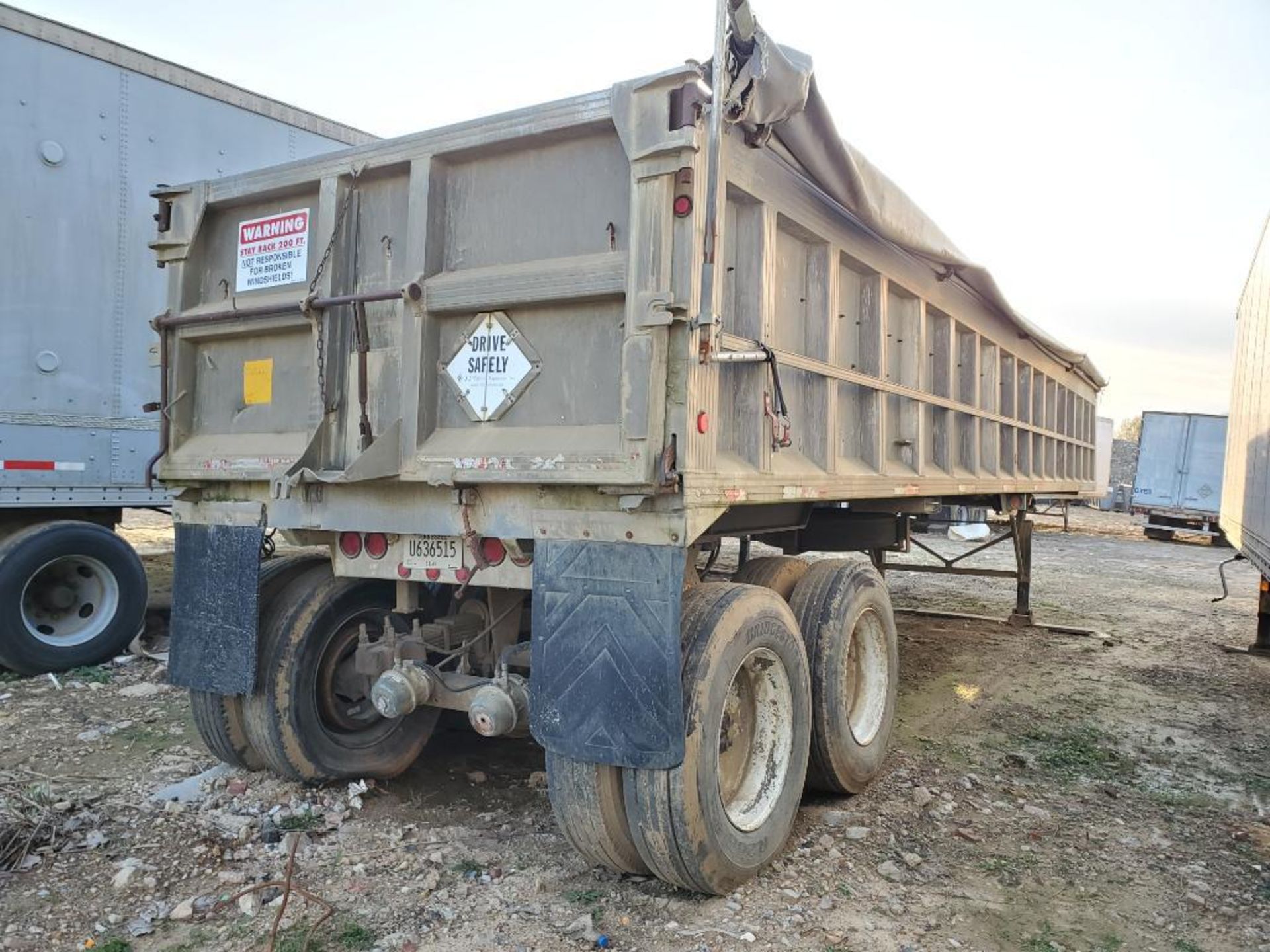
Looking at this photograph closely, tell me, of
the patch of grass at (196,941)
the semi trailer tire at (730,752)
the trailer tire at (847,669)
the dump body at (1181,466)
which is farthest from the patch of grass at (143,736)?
the dump body at (1181,466)

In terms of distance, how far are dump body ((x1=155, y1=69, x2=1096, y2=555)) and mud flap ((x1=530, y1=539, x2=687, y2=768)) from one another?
0.35 feet

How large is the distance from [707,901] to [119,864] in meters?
2.20

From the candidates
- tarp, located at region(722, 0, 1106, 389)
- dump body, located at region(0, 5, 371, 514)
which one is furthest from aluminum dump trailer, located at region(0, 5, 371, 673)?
tarp, located at region(722, 0, 1106, 389)

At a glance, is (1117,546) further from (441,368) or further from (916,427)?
(441,368)

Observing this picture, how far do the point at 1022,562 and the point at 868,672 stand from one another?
551 centimetres

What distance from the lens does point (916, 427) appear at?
5.09 metres

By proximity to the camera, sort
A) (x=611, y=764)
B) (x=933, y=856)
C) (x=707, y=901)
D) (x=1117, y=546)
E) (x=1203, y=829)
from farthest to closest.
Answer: (x=1117, y=546) → (x=1203, y=829) → (x=933, y=856) → (x=707, y=901) → (x=611, y=764)

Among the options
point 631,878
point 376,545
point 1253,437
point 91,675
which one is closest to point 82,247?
point 91,675

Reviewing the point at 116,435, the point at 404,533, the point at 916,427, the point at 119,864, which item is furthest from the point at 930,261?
the point at 116,435

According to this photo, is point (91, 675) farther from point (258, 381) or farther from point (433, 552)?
point (433, 552)

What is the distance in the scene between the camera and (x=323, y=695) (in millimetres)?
4137

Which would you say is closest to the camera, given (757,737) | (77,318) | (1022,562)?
(757,737)

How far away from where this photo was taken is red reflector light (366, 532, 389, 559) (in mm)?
3631

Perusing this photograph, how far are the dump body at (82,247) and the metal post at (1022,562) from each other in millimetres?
7909
